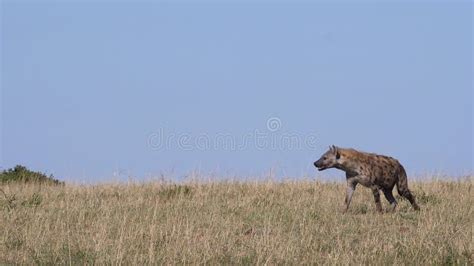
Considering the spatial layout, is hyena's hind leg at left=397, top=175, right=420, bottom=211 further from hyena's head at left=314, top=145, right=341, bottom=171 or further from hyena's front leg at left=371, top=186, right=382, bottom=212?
hyena's head at left=314, top=145, right=341, bottom=171

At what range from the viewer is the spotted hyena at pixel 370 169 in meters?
12.5

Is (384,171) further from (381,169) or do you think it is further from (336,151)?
(336,151)

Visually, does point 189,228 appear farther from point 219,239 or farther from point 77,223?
point 77,223

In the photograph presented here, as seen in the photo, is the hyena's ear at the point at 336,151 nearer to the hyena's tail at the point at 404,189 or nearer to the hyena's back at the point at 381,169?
the hyena's back at the point at 381,169

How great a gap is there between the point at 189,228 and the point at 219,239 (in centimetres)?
79

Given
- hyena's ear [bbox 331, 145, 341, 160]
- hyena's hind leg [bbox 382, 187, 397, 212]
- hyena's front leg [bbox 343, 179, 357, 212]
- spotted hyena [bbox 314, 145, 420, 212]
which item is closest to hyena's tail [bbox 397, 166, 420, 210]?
spotted hyena [bbox 314, 145, 420, 212]

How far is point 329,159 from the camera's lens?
1280cm

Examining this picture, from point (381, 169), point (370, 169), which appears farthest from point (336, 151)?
point (381, 169)

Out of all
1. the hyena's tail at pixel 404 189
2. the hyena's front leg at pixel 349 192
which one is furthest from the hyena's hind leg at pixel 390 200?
the hyena's front leg at pixel 349 192

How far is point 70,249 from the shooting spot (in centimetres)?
804

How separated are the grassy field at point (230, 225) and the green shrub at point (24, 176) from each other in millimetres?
2042

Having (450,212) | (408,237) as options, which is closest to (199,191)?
(450,212)

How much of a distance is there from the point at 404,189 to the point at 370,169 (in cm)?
62

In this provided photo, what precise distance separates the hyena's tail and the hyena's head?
3.36ft
